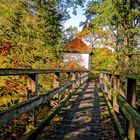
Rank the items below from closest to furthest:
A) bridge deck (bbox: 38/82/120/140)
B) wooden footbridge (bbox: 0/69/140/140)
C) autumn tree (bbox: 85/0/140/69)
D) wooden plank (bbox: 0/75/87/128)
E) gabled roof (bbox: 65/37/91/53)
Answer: wooden plank (bbox: 0/75/87/128) → wooden footbridge (bbox: 0/69/140/140) → bridge deck (bbox: 38/82/120/140) → autumn tree (bbox: 85/0/140/69) → gabled roof (bbox: 65/37/91/53)

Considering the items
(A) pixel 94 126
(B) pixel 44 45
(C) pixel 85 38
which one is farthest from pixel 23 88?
(C) pixel 85 38

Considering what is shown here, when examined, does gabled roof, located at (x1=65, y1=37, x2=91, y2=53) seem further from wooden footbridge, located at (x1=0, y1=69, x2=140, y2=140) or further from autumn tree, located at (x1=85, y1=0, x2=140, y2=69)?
wooden footbridge, located at (x1=0, y1=69, x2=140, y2=140)

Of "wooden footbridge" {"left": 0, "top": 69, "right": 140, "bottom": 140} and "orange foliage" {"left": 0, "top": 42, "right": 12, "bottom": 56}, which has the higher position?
"orange foliage" {"left": 0, "top": 42, "right": 12, "bottom": 56}

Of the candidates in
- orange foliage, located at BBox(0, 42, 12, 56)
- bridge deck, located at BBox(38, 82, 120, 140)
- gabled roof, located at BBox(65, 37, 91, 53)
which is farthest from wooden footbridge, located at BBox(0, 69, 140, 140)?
gabled roof, located at BBox(65, 37, 91, 53)

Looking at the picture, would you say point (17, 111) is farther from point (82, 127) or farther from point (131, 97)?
point (82, 127)

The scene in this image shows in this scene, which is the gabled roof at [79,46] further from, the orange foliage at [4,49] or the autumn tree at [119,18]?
the orange foliage at [4,49]

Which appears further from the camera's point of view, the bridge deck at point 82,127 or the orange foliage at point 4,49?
the orange foliage at point 4,49

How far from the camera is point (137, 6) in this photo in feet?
69.2

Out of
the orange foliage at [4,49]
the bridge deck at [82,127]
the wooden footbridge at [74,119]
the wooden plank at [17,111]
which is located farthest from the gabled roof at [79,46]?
the wooden plank at [17,111]

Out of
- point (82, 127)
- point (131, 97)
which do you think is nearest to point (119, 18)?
point (82, 127)

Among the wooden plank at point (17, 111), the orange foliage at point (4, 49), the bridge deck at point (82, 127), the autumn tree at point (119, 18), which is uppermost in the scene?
the autumn tree at point (119, 18)

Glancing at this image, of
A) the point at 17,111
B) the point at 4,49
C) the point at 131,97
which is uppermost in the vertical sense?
the point at 4,49

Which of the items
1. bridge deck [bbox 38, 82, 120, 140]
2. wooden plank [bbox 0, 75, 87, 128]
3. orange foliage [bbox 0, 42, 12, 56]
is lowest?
bridge deck [bbox 38, 82, 120, 140]

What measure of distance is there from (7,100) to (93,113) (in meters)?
2.39
